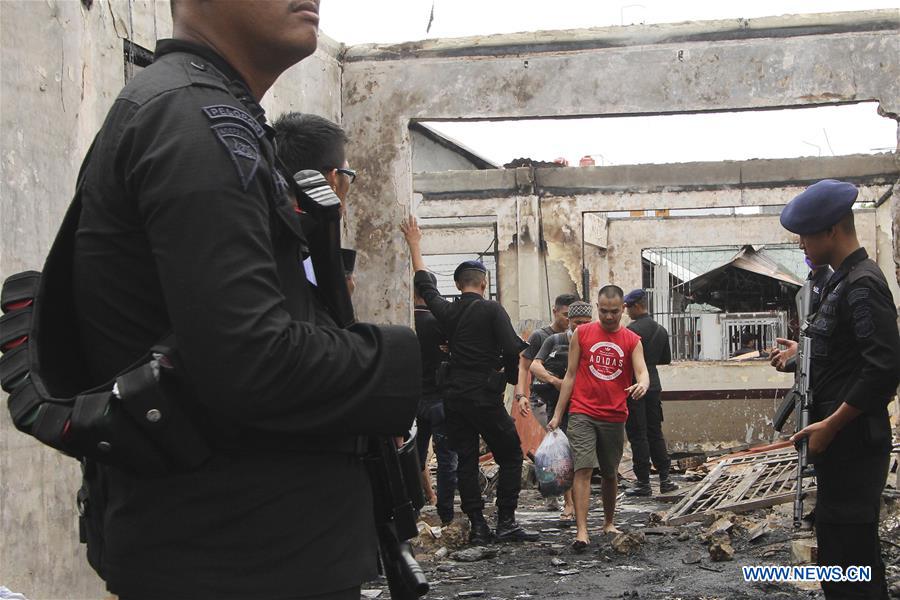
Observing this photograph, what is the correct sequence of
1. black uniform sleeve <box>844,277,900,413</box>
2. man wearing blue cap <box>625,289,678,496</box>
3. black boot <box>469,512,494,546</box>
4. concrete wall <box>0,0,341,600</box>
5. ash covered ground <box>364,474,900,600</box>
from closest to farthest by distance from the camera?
black uniform sleeve <box>844,277,900,413</box> < concrete wall <box>0,0,341,600</box> < ash covered ground <box>364,474,900,600</box> < black boot <box>469,512,494,546</box> < man wearing blue cap <box>625,289,678,496</box>

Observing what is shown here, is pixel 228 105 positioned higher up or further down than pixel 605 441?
higher up

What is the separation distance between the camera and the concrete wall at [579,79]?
6887 mm

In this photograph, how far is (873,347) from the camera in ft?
11.2

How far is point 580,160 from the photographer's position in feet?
108

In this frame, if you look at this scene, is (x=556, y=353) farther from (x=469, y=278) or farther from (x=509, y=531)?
(x=509, y=531)

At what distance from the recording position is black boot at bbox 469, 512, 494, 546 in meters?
7.15

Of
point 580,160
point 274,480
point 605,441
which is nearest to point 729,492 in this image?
point 605,441

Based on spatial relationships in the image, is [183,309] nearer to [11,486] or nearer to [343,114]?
[11,486]

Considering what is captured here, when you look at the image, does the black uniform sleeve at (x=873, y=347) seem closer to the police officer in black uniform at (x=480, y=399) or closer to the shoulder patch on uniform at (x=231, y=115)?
the shoulder patch on uniform at (x=231, y=115)

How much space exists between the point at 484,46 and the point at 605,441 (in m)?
3.06

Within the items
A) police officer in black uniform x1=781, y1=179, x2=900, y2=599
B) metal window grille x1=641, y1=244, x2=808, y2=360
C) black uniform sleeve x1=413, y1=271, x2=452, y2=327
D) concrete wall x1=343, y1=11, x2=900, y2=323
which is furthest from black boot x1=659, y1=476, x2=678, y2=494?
metal window grille x1=641, y1=244, x2=808, y2=360

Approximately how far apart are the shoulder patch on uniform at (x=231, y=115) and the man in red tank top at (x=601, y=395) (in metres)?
5.79

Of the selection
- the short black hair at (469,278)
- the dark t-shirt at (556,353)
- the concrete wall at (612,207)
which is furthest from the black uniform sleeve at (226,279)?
the concrete wall at (612,207)

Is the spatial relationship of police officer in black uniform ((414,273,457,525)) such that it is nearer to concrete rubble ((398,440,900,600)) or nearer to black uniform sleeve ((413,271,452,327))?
concrete rubble ((398,440,900,600))
